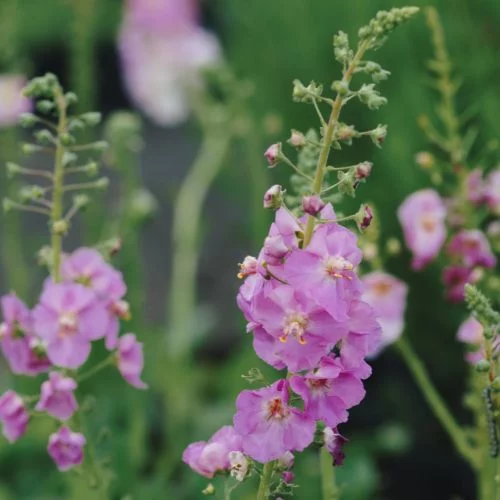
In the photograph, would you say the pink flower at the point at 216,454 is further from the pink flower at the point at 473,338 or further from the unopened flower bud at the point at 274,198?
the pink flower at the point at 473,338

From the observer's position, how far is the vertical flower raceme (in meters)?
3.93

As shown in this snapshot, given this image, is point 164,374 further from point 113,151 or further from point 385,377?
point 113,151

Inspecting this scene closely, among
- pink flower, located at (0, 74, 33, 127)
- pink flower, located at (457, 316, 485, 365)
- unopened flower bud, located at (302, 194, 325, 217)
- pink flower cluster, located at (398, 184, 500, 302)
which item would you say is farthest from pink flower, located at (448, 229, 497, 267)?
pink flower, located at (0, 74, 33, 127)

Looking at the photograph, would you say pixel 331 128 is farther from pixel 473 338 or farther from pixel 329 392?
pixel 473 338

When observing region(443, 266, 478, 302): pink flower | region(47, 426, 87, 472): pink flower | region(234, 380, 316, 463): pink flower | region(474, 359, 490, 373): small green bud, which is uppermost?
region(443, 266, 478, 302): pink flower

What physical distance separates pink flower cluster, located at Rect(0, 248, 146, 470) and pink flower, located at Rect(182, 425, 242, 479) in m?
0.21

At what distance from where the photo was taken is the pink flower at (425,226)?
1.90 m

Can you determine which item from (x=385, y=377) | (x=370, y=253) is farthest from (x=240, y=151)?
(x=370, y=253)

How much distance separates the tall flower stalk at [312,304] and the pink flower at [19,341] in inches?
17.1

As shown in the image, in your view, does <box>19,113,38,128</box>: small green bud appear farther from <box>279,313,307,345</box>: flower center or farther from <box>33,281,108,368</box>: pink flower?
<box>279,313,307,345</box>: flower center

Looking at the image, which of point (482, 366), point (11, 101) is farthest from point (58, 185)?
point (11, 101)

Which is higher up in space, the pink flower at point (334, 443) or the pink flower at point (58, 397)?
the pink flower at point (58, 397)

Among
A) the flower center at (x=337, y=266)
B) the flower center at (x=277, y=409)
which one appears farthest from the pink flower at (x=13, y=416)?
the flower center at (x=337, y=266)

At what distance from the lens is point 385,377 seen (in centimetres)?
351
